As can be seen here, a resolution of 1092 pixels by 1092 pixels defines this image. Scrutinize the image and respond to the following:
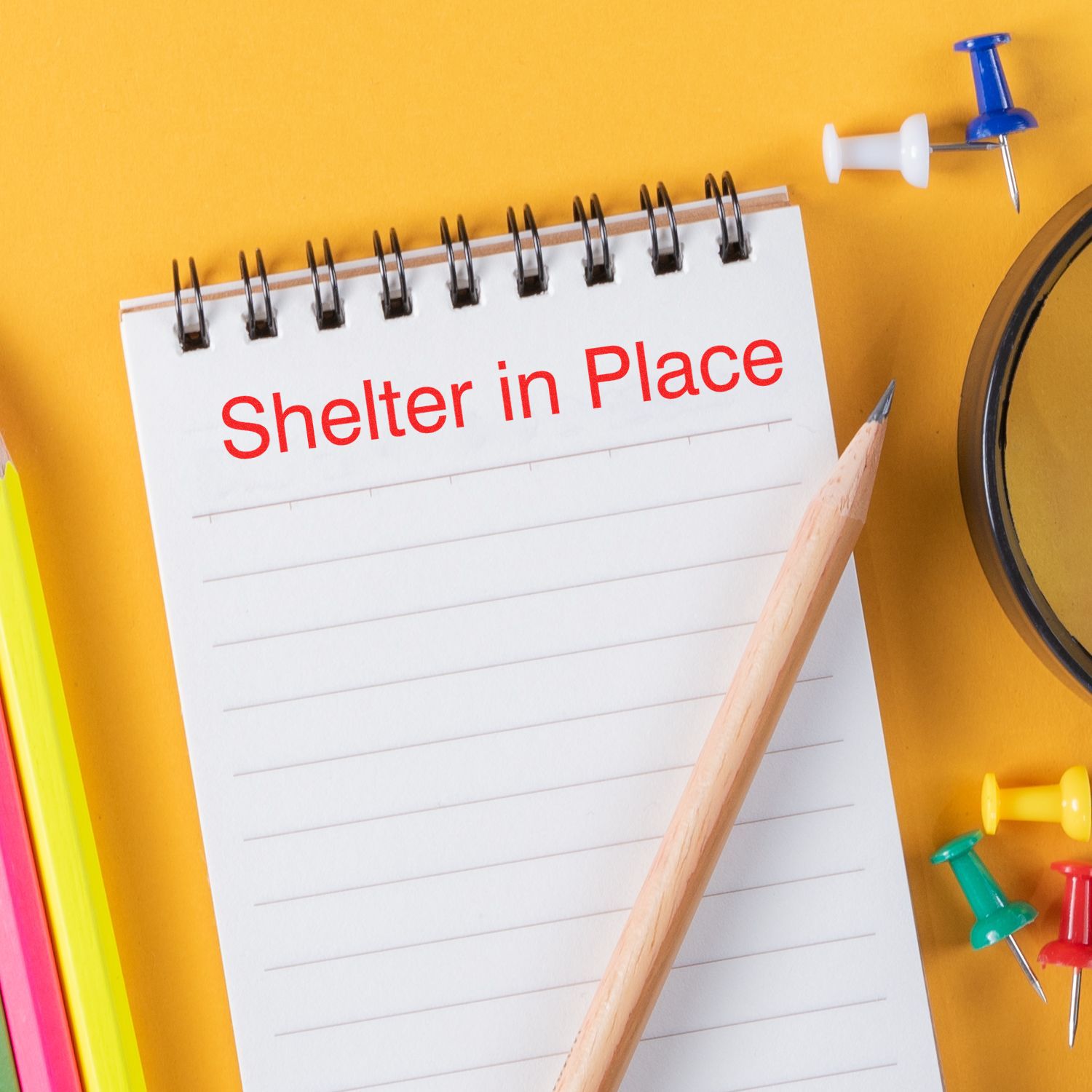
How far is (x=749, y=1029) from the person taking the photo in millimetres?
526

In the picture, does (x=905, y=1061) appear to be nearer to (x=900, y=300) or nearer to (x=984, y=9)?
(x=900, y=300)

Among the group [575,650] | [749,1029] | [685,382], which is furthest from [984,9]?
[749,1029]

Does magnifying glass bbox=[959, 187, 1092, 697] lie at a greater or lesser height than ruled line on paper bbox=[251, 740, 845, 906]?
greater

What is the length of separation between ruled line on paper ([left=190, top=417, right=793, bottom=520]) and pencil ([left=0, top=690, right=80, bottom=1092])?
16 cm

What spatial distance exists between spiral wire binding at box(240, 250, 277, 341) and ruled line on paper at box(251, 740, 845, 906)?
0.83ft

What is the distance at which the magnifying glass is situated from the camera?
1.67 ft

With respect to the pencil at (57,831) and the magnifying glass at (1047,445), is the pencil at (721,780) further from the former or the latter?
the pencil at (57,831)

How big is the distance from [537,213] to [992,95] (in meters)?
0.23

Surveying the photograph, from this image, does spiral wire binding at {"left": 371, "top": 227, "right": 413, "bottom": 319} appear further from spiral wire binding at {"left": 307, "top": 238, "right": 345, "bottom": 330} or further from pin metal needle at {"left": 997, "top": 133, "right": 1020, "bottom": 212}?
pin metal needle at {"left": 997, "top": 133, "right": 1020, "bottom": 212}

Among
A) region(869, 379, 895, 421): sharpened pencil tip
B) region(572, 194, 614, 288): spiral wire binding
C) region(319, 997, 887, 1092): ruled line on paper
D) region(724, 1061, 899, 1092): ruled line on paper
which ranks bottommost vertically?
region(724, 1061, 899, 1092): ruled line on paper

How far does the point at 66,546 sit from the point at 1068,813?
51cm

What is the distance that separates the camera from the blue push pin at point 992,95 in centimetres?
50

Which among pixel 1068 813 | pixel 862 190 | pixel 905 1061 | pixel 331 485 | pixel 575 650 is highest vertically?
pixel 862 190

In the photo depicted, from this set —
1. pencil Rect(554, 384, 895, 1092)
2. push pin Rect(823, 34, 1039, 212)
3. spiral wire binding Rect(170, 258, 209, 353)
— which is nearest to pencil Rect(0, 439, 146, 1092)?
spiral wire binding Rect(170, 258, 209, 353)
